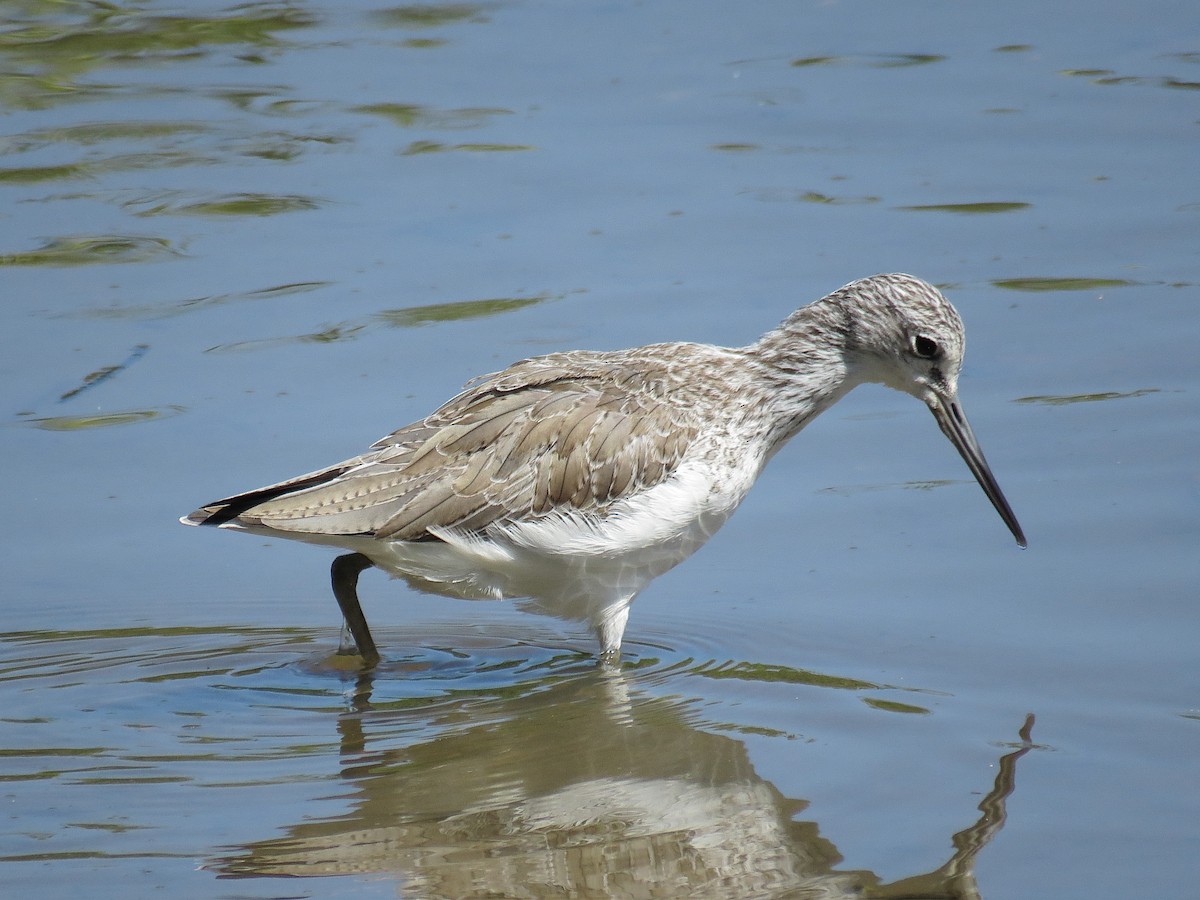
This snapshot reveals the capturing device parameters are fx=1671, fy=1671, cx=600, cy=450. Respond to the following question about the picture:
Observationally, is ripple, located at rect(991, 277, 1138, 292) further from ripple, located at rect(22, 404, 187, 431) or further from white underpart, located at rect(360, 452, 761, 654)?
ripple, located at rect(22, 404, 187, 431)

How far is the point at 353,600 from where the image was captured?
7547mm

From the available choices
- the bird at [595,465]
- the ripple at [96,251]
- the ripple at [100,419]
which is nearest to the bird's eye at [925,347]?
the bird at [595,465]

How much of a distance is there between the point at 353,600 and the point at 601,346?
297cm

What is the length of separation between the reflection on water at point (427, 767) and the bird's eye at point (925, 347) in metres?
1.55

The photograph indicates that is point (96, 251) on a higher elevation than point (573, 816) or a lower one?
higher

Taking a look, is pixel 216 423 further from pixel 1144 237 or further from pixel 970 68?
pixel 970 68

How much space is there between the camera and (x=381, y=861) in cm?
576

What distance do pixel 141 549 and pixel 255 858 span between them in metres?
3.07

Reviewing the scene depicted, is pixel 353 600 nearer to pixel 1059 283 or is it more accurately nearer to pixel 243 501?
pixel 243 501

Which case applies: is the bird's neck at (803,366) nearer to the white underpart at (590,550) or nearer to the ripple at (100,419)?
the white underpart at (590,550)

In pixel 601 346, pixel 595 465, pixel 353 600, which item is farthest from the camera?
pixel 601 346

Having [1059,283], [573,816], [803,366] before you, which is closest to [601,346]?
→ [803,366]

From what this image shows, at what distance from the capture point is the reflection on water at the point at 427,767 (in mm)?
5695

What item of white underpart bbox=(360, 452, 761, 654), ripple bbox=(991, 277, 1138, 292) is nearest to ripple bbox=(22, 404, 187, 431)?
white underpart bbox=(360, 452, 761, 654)
